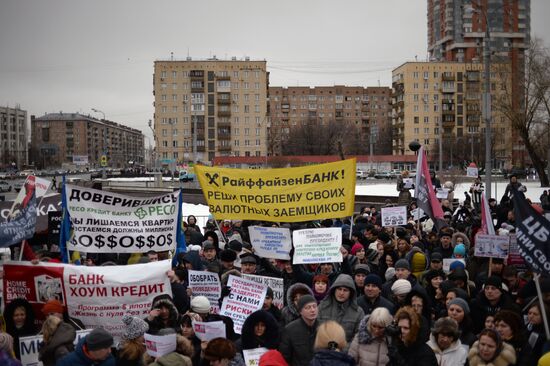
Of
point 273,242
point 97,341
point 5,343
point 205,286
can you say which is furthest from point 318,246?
point 5,343

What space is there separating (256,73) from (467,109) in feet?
102

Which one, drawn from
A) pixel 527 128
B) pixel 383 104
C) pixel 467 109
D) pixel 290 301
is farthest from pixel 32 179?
pixel 383 104

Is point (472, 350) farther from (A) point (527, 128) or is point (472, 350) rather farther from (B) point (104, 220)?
(A) point (527, 128)

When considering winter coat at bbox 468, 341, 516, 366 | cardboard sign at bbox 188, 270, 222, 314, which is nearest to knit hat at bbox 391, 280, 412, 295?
winter coat at bbox 468, 341, 516, 366

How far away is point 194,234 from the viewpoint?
1174 cm

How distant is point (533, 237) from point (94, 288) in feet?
14.7

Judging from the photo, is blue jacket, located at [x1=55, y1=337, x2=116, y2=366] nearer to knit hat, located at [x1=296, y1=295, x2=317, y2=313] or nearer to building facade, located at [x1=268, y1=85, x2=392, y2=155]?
knit hat, located at [x1=296, y1=295, x2=317, y2=313]

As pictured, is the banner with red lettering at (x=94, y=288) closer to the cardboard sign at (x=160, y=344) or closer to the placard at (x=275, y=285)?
the placard at (x=275, y=285)

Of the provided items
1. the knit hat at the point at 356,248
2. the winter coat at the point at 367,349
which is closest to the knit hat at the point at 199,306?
the winter coat at the point at 367,349

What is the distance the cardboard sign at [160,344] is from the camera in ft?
15.9

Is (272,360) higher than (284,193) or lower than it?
lower

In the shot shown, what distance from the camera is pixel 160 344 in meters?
4.85

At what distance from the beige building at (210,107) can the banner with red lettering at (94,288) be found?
7586 centimetres

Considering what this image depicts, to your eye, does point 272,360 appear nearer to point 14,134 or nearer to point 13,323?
point 13,323
